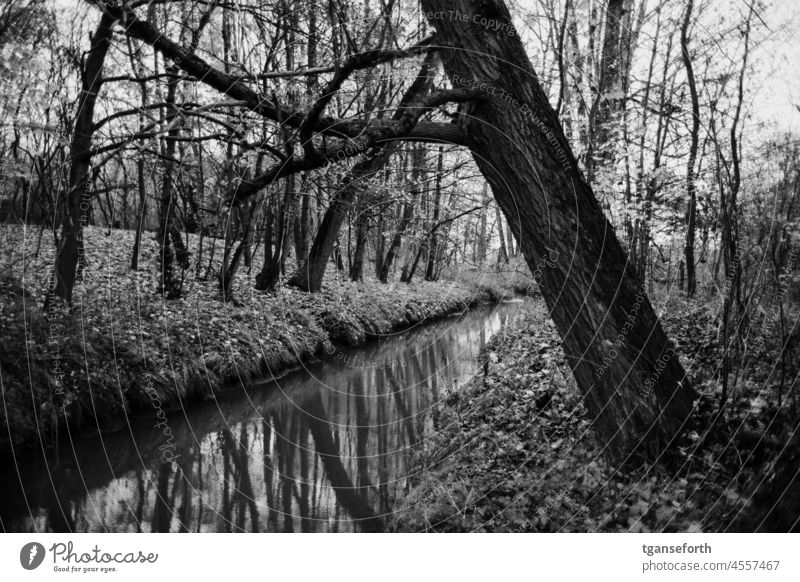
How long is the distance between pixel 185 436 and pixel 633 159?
7.13m

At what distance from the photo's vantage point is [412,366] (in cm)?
1020

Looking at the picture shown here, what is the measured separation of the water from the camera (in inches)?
185

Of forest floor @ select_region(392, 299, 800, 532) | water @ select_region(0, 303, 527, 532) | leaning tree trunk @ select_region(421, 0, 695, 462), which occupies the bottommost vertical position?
water @ select_region(0, 303, 527, 532)

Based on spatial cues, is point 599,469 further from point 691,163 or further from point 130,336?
point 130,336

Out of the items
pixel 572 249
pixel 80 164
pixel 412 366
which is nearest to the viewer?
pixel 572 249

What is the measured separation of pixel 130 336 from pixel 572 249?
20.7 feet

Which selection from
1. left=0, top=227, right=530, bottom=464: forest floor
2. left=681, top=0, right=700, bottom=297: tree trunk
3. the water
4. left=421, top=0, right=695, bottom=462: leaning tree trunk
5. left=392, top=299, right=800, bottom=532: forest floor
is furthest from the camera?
left=0, top=227, right=530, bottom=464: forest floor

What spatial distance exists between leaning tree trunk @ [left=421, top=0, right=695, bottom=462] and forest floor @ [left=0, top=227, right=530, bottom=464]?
11.0 feet

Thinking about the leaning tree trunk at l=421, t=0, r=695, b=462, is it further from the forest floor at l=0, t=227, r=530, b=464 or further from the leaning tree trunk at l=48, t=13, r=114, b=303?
the forest floor at l=0, t=227, r=530, b=464

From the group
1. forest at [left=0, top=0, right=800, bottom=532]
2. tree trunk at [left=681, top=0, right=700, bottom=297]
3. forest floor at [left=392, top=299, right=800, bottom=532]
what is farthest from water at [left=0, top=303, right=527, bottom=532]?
tree trunk at [left=681, top=0, right=700, bottom=297]

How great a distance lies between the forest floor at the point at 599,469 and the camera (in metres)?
2.56

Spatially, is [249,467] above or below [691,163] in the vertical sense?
below

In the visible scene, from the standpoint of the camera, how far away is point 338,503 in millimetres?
4984

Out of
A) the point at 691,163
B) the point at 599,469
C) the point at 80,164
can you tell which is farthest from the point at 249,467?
the point at 691,163
